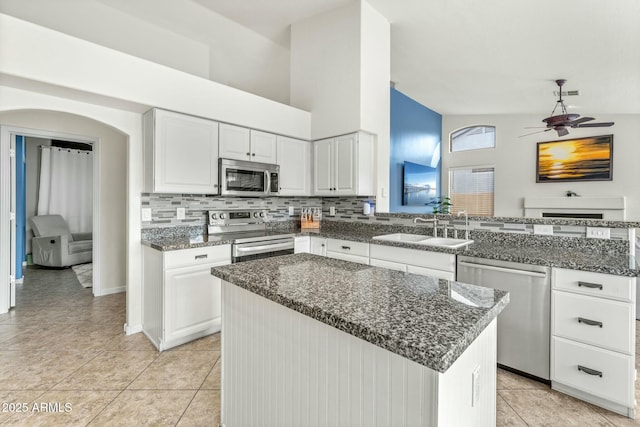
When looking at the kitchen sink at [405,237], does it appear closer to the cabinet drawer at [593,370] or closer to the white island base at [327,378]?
the cabinet drawer at [593,370]

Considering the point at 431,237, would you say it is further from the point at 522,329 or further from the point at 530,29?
the point at 530,29

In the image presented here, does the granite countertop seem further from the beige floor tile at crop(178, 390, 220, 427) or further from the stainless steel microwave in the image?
the stainless steel microwave

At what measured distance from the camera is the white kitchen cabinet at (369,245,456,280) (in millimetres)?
2369

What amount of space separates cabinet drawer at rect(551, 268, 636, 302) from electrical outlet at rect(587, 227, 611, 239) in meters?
0.58

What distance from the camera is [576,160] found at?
19.3 feet

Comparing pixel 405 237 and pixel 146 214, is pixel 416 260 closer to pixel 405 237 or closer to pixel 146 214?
pixel 405 237

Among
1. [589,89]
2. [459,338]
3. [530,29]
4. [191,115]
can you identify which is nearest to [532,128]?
[589,89]

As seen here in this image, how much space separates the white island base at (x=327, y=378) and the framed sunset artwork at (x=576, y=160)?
6.51 metres

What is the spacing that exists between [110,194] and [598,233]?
5064mm

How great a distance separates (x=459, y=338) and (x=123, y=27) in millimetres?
4236

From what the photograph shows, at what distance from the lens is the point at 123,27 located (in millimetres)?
3252

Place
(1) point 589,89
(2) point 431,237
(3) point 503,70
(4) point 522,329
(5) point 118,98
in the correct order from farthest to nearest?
(1) point 589,89, (3) point 503,70, (2) point 431,237, (5) point 118,98, (4) point 522,329

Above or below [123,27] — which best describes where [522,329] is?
below

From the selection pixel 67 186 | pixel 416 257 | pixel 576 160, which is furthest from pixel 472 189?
pixel 67 186
